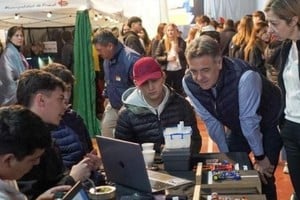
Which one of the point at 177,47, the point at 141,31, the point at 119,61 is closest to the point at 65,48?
the point at 141,31

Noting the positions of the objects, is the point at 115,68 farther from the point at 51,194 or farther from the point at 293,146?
the point at 51,194

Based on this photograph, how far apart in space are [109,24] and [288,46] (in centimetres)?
761

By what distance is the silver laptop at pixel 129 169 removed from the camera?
5.71ft

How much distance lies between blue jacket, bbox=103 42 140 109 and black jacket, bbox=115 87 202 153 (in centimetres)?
170

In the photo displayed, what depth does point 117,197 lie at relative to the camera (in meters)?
1.75

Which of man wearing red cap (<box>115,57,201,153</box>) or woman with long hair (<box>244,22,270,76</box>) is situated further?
woman with long hair (<box>244,22,270,76</box>)

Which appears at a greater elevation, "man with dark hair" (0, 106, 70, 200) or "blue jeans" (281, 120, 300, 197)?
"man with dark hair" (0, 106, 70, 200)

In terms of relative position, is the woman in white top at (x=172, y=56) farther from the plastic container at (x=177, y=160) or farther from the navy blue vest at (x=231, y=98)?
the plastic container at (x=177, y=160)

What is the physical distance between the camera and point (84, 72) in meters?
5.50

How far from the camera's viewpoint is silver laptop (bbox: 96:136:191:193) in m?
1.74

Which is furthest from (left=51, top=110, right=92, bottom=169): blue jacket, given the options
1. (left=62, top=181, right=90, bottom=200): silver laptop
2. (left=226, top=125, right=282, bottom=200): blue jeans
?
(left=62, top=181, right=90, bottom=200): silver laptop

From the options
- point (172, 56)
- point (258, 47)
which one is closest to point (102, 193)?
point (258, 47)

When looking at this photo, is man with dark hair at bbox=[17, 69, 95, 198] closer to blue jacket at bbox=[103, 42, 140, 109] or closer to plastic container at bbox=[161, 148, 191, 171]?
plastic container at bbox=[161, 148, 191, 171]

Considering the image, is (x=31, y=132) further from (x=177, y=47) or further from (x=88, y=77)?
(x=177, y=47)
